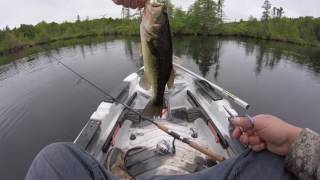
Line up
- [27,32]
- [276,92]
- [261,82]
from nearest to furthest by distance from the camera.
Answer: [276,92] < [261,82] < [27,32]

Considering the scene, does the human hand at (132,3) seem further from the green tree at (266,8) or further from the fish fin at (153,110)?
the green tree at (266,8)

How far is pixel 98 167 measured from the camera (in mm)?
2137

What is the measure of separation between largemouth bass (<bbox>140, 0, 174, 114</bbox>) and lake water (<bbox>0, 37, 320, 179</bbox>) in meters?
4.58

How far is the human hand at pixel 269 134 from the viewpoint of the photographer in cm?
167

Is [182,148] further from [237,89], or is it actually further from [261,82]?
[261,82]

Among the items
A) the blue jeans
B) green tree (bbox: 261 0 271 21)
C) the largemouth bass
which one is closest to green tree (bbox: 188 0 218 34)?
green tree (bbox: 261 0 271 21)

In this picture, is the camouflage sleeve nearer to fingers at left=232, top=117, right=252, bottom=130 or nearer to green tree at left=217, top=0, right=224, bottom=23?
fingers at left=232, top=117, right=252, bottom=130

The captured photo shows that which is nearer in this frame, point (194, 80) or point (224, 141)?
point (224, 141)

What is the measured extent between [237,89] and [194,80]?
31.0 feet

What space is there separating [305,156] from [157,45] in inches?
51.7

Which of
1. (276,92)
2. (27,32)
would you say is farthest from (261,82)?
(27,32)

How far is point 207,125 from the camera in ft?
18.7

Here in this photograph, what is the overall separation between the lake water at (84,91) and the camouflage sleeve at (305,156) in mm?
5876

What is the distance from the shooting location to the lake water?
11.2m
